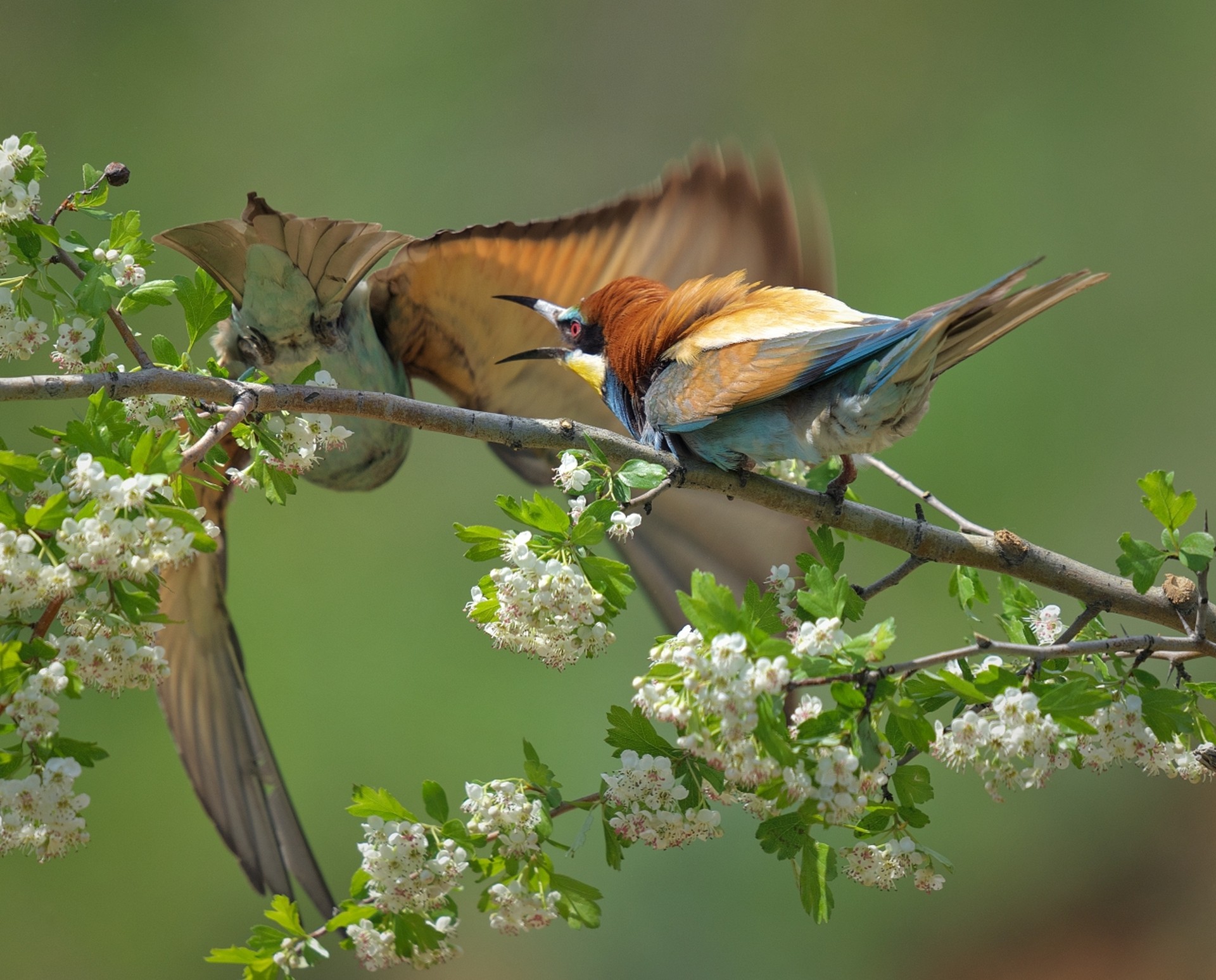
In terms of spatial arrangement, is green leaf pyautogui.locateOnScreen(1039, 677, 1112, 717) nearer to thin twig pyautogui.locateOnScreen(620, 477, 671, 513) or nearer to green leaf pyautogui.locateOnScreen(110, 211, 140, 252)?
thin twig pyautogui.locateOnScreen(620, 477, 671, 513)

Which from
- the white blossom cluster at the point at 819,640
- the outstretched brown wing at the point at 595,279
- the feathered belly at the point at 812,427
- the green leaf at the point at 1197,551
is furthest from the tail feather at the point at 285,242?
the green leaf at the point at 1197,551

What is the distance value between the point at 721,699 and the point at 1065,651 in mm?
219

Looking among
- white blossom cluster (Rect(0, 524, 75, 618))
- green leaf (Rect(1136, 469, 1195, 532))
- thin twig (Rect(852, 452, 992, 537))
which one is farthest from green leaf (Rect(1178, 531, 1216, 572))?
white blossom cluster (Rect(0, 524, 75, 618))

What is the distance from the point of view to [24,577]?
0.51 m

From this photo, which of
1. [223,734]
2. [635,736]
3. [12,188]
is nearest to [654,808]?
[635,736]

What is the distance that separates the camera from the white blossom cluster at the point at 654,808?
24.5 inches

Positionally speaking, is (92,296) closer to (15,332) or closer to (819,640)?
(15,332)

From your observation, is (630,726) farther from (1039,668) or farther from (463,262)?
(463,262)

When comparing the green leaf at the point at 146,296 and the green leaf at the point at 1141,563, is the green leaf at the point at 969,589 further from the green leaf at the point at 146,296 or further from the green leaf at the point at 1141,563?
the green leaf at the point at 146,296

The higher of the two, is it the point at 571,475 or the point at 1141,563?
the point at 571,475

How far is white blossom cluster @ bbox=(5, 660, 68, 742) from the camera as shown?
525mm

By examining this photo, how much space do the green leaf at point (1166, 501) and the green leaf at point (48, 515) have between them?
65 cm

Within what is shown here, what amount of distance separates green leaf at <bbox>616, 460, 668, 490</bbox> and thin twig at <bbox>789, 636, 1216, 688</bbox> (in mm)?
200

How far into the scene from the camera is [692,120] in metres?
2.62
